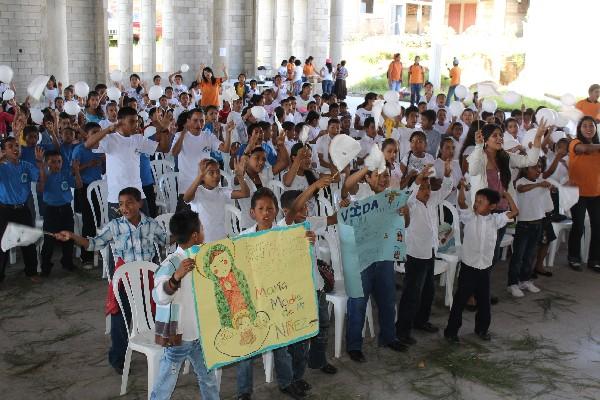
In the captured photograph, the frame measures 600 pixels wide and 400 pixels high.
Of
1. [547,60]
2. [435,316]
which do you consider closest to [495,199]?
[435,316]

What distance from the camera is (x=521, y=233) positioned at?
6910mm

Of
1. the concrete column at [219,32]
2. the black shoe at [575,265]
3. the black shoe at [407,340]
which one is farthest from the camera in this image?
the concrete column at [219,32]

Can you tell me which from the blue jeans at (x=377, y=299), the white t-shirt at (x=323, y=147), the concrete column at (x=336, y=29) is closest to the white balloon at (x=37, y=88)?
the white t-shirt at (x=323, y=147)

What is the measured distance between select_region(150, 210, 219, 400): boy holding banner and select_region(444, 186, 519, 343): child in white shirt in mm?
2393

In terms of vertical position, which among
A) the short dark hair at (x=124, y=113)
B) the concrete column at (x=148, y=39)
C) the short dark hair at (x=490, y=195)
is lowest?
the short dark hair at (x=490, y=195)

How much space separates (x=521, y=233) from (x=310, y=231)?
10.8 ft

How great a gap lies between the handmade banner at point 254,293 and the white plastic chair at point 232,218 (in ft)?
5.31

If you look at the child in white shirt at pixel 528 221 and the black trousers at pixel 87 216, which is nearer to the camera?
the child in white shirt at pixel 528 221

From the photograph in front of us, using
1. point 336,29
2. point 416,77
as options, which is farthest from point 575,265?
point 336,29

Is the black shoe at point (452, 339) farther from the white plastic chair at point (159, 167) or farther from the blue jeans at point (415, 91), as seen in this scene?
the blue jeans at point (415, 91)

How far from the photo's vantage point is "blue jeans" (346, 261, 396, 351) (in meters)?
5.19

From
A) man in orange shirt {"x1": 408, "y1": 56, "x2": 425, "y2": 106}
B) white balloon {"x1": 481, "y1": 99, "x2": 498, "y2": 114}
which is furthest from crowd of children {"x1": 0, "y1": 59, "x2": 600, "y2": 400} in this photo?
man in orange shirt {"x1": 408, "y1": 56, "x2": 425, "y2": 106}

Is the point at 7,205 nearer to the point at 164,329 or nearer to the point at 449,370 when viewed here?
the point at 164,329

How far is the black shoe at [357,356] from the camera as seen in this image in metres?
5.33
